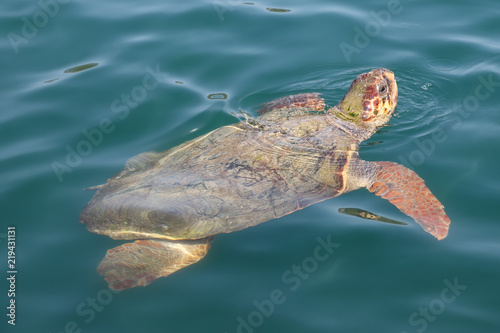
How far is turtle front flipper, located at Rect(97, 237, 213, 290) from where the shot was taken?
189 inches

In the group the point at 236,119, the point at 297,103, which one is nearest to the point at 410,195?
the point at 297,103

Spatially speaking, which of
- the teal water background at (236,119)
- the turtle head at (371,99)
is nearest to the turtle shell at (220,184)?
the teal water background at (236,119)

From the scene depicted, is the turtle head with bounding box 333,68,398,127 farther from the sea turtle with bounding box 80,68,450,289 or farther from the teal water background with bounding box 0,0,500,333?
the sea turtle with bounding box 80,68,450,289

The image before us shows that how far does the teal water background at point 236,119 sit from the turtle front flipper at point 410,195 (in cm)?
15

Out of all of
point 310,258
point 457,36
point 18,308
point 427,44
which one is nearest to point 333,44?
point 427,44

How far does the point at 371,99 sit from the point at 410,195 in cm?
204

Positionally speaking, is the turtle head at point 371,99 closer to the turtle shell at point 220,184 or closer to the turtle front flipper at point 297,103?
the turtle front flipper at point 297,103

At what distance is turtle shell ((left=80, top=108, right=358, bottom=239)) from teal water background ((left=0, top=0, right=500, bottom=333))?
0.98 feet

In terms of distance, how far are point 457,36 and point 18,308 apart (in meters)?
8.38

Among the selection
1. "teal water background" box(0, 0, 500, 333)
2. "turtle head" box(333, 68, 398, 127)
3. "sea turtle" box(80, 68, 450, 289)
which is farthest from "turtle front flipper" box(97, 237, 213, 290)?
"turtle head" box(333, 68, 398, 127)

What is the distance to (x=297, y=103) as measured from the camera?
738 centimetres

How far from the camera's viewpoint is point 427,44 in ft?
28.1

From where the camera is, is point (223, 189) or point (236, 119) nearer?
point (223, 189)

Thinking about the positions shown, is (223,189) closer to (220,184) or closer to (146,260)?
(220,184)
